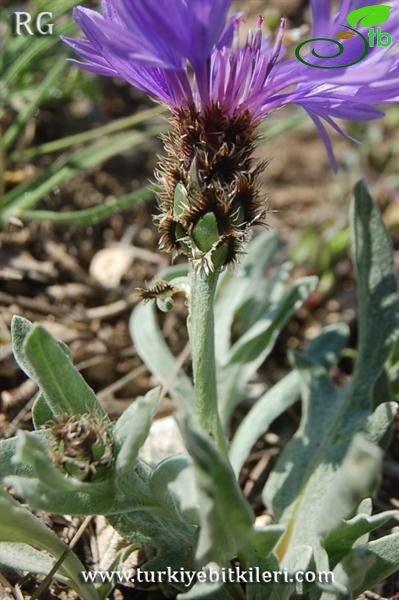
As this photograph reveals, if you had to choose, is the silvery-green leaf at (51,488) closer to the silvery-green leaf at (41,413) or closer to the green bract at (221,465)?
the green bract at (221,465)

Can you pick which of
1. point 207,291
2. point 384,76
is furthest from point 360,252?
point 384,76

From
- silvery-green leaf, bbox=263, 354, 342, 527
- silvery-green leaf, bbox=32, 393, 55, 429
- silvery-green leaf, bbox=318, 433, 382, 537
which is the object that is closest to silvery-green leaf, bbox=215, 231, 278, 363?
silvery-green leaf, bbox=263, 354, 342, 527

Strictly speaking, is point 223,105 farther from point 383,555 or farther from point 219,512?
point 383,555

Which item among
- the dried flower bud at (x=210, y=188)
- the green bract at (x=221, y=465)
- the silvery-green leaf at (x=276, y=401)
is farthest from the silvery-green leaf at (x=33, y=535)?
the dried flower bud at (x=210, y=188)

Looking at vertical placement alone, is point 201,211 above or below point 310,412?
above

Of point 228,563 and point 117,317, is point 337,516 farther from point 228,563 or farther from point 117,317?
point 117,317

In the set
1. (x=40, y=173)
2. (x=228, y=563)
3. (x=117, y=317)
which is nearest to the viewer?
(x=228, y=563)

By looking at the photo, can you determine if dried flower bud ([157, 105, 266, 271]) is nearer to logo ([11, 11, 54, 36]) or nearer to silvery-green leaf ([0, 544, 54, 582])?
silvery-green leaf ([0, 544, 54, 582])

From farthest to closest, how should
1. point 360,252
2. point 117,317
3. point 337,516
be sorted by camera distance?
point 117,317
point 360,252
point 337,516
